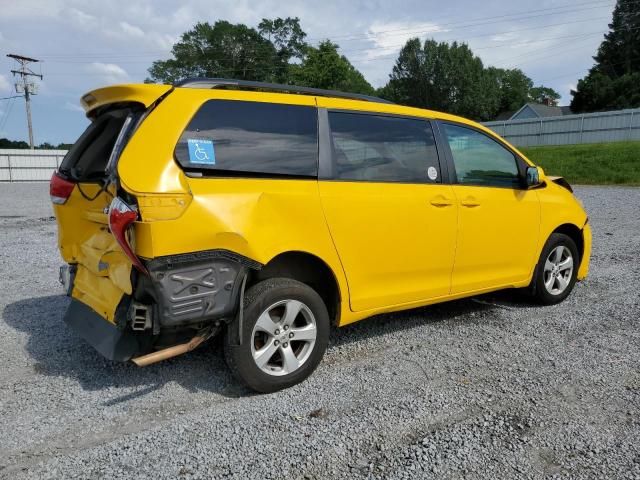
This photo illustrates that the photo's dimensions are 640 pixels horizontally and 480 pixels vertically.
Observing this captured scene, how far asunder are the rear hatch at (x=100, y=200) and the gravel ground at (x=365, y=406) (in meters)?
0.64

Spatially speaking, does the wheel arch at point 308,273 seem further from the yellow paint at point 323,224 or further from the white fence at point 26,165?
the white fence at point 26,165

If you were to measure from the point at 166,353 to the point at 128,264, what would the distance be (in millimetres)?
575

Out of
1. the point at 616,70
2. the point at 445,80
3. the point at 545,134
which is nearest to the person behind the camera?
the point at 545,134

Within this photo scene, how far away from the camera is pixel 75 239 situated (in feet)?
11.6

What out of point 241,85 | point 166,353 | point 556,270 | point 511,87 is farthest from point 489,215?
point 511,87

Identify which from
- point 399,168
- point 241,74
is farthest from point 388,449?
point 241,74

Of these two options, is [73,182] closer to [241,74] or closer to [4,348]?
[4,348]

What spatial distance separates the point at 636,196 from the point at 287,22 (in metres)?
64.5

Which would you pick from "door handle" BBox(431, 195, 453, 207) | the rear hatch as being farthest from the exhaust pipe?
"door handle" BBox(431, 195, 453, 207)

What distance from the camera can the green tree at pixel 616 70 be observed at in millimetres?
47531

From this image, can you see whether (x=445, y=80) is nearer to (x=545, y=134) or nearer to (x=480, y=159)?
(x=545, y=134)

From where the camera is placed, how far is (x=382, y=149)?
372 centimetres

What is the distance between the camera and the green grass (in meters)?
18.5

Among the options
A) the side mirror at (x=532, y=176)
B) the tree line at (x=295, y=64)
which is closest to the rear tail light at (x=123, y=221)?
the side mirror at (x=532, y=176)
